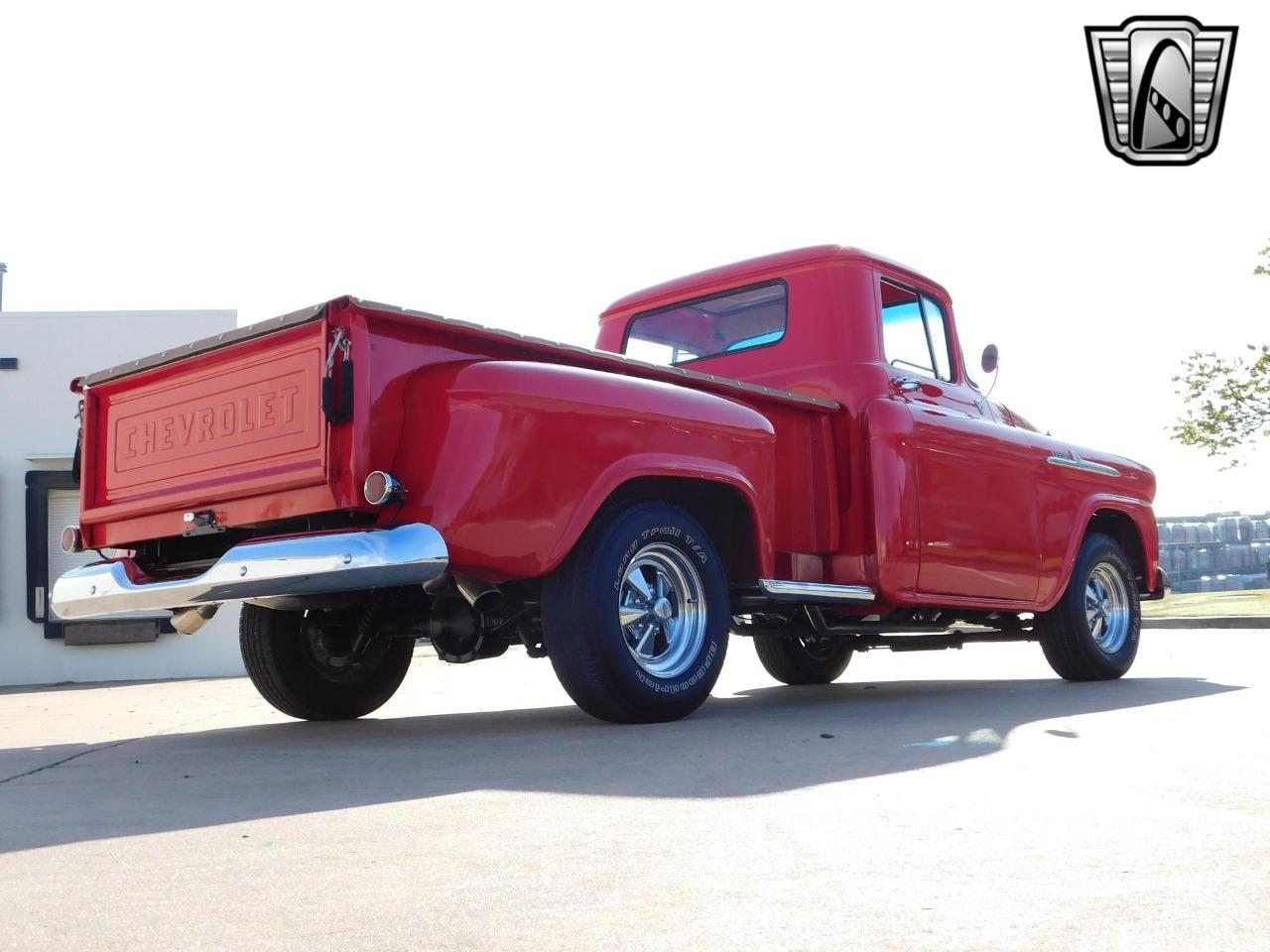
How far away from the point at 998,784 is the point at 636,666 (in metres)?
1.67

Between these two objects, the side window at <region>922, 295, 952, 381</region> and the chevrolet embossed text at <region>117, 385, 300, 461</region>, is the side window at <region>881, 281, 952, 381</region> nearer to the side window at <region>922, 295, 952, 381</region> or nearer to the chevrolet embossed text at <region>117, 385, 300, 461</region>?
the side window at <region>922, 295, 952, 381</region>

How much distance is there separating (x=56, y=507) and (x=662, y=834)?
12.4 metres

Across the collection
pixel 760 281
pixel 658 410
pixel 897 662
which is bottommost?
pixel 897 662

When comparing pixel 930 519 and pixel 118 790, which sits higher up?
pixel 930 519

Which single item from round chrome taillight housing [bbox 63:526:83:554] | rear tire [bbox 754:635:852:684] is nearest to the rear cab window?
rear tire [bbox 754:635:852:684]

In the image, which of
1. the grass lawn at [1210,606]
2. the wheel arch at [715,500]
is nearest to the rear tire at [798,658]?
the wheel arch at [715,500]

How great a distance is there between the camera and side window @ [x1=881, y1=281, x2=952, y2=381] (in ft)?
23.0

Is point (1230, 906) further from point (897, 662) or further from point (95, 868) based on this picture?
point (897, 662)

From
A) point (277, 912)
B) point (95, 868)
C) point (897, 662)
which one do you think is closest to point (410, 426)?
point (95, 868)

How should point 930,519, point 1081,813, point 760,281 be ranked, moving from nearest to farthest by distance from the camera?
1. point 1081,813
2. point 930,519
3. point 760,281

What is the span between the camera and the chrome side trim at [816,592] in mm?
5469

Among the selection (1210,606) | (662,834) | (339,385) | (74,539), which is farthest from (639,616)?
(1210,606)

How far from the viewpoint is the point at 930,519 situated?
21.1ft

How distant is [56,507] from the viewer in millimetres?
13625
